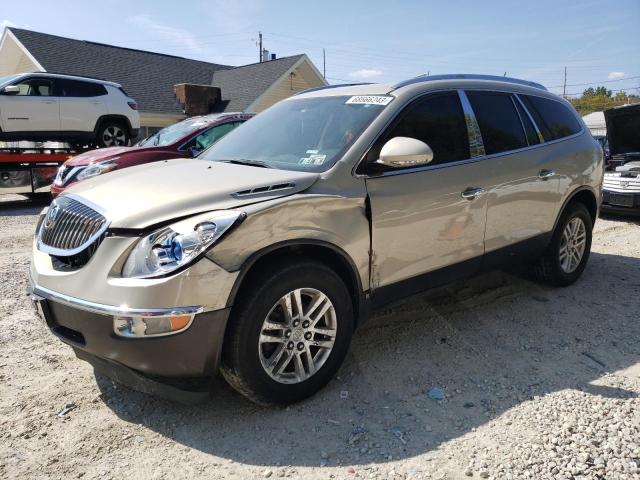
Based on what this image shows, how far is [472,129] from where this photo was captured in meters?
3.94

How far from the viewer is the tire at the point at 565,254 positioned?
15.9ft

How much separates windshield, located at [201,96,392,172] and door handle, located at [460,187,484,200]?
88cm

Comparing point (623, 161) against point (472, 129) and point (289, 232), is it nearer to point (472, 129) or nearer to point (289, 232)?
point (472, 129)

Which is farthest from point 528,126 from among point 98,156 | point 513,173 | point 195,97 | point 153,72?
point 153,72

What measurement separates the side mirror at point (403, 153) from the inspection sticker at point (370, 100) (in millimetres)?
443

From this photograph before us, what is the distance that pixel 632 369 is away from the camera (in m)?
3.49

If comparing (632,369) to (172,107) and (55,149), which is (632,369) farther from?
(172,107)

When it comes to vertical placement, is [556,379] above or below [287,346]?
below

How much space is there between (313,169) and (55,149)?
32.0ft

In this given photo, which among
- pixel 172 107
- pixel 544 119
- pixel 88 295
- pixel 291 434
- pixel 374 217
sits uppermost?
pixel 172 107

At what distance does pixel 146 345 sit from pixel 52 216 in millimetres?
1152

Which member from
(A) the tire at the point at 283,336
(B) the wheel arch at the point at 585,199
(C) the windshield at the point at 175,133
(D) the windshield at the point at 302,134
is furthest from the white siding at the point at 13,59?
(A) the tire at the point at 283,336

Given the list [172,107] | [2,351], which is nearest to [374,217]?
[2,351]

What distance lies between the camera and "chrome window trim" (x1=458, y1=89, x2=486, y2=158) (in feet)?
12.8
